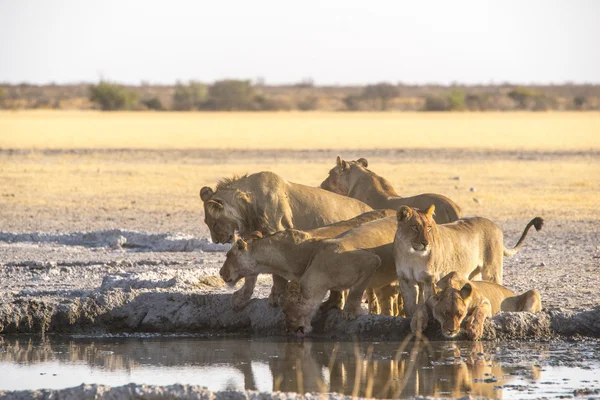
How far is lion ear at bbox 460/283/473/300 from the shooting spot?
913 centimetres

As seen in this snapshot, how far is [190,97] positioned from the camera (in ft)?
320

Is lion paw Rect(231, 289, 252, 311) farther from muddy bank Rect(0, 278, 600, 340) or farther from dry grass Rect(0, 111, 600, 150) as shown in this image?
dry grass Rect(0, 111, 600, 150)

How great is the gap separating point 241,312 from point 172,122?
5453 centimetres

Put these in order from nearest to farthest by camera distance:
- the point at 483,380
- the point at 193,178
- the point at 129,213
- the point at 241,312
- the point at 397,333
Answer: the point at 483,380 < the point at 397,333 < the point at 241,312 < the point at 129,213 < the point at 193,178

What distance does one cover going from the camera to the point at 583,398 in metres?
7.71

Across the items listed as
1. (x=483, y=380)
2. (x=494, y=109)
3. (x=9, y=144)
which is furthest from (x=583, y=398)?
(x=494, y=109)

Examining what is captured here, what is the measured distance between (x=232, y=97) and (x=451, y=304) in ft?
276

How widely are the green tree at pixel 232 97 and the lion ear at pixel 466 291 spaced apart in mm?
81531

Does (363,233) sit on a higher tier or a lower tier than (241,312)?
higher

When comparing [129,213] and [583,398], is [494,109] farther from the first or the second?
[583,398]

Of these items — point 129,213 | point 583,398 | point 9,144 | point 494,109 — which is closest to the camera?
point 583,398

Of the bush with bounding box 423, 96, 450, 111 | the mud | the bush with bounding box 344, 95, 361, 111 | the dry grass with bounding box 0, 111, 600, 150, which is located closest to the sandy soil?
the mud

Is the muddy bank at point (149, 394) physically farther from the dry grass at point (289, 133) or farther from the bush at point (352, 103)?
the bush at point (352, 103)

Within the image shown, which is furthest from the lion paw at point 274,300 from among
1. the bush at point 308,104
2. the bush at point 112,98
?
the bush at point 308,104
